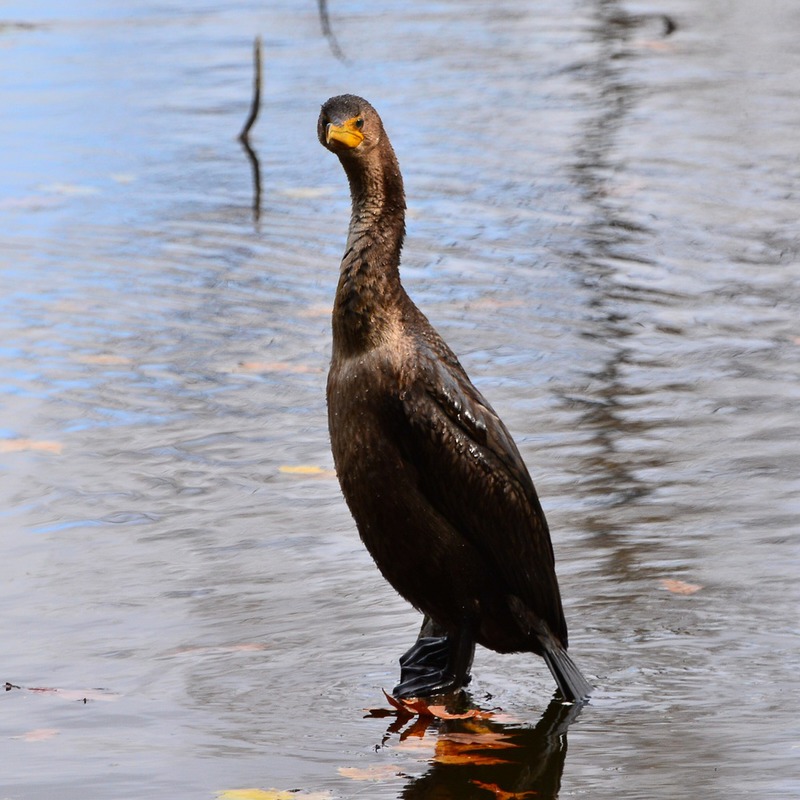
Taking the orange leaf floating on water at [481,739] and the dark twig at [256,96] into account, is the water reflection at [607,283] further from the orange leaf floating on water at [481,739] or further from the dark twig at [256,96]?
the dark twig at [256,96]

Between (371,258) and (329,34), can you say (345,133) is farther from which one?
(329,34)

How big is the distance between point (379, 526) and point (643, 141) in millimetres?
8128

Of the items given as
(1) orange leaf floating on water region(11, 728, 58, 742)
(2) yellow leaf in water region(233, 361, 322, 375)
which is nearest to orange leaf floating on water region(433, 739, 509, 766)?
(1) orange leaf floating on water region(11, 728, 58, 742)

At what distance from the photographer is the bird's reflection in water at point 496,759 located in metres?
4.34

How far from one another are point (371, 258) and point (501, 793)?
1.52m

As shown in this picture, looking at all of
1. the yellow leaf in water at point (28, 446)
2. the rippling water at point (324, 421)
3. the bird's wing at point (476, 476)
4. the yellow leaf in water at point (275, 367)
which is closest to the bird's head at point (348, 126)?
the bird's wing at point (476, 476)

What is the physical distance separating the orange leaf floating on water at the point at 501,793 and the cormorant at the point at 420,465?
476 millimetres

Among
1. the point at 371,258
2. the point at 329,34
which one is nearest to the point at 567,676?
the point at 371,258

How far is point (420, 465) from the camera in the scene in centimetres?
477

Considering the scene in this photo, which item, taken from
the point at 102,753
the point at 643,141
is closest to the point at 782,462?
the point at 102,753

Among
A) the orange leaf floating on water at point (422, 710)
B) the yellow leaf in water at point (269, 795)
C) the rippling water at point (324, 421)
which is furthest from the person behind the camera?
the orange leaf floating on water at point (422, 710)

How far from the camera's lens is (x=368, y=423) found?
4.71 meters

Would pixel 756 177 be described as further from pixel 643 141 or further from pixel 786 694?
pixel 786 694

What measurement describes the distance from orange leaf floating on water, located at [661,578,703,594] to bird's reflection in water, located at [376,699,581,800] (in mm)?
806
